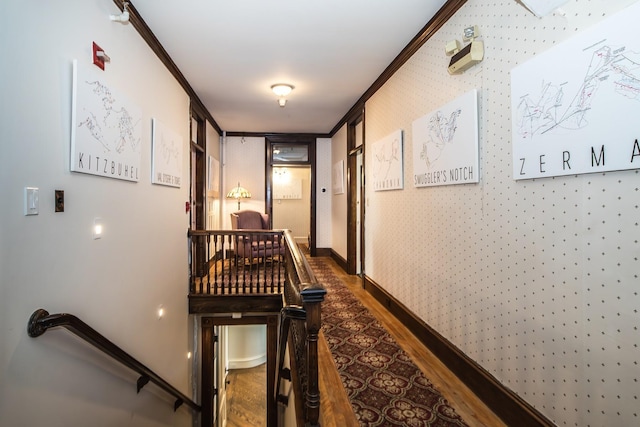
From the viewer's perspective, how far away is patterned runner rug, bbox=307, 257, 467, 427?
1.99 m

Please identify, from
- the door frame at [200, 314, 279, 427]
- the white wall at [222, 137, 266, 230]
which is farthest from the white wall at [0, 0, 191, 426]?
the white wall at [222, 137, 266, 230]

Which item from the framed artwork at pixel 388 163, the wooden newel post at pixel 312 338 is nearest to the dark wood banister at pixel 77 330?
the wooden newel post at pixel 312 338

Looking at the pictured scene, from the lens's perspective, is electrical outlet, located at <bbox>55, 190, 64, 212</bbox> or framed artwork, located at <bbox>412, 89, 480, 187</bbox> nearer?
electrical outlet, located at <bbox>55, 190, 64, 212</bbox>

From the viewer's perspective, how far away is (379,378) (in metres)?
2.39

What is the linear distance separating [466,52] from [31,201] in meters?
2.69

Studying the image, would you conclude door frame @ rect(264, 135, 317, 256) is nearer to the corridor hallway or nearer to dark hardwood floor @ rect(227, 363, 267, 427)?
dark hardwood floor @ rect(227, 363, 267, 427)

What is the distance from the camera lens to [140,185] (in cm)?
288

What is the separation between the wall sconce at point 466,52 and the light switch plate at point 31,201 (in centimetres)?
265

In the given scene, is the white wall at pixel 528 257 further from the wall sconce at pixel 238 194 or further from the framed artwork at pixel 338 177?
the wall sconce at pixel 238 194

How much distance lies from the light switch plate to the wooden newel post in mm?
1368

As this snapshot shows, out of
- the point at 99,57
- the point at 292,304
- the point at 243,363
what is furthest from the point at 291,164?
the point at 99,57

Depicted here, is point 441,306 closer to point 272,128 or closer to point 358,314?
point 358,314

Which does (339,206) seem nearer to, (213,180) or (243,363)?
(213,180)

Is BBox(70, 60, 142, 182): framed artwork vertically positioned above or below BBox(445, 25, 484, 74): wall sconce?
below
